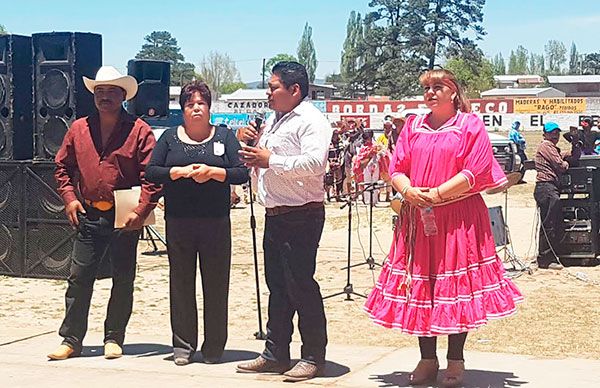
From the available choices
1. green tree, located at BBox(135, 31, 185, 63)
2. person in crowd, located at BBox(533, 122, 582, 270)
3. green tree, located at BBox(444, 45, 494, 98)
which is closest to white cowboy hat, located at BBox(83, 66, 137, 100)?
person in crowd, located at BBox(533, 122, 582, 270)

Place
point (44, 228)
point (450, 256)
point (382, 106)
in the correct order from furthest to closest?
point (382, 106), point (44, 228), point (450, 256)

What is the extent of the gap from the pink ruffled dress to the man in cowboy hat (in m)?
2.03

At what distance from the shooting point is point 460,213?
609 cm

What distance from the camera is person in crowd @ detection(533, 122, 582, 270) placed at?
12938 mm

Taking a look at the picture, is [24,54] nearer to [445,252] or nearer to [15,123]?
[15,123]

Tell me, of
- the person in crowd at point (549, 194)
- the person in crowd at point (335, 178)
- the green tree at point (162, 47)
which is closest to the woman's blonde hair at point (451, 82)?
the person in crowd at point (549, 194)

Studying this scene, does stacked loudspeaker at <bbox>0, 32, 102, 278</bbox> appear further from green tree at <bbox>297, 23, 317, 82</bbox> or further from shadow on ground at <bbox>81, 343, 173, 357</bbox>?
green tree at <bbox>297, 23, 317, 82</bbox>

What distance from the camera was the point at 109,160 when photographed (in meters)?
7.32

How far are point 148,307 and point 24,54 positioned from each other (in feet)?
12.4

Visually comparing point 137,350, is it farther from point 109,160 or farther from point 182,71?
point 182,71

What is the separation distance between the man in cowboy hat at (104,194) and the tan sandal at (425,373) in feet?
7.24

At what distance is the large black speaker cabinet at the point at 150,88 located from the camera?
1455 centimetres

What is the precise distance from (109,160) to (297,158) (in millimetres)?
1635

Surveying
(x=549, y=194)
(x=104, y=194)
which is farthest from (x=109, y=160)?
(x=549, y=194)
